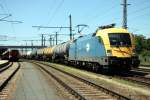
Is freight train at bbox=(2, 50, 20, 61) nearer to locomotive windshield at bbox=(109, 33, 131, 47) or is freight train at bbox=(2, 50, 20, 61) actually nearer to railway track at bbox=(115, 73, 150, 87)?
locomotive windshield at bbox=(109, 33, 131, 47)

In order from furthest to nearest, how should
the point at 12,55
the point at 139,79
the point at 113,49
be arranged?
1. the point at 12,55
2. the point at 113,49
3. the point at 139,79

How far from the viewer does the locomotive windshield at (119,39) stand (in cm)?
2536

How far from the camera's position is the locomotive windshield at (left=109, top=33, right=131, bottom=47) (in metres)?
25.4

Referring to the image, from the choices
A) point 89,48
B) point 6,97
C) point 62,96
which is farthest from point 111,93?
point 89,48

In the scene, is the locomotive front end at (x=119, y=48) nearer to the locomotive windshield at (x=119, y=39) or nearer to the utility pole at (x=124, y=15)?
the locomotive windshield at (x=119, y=39)

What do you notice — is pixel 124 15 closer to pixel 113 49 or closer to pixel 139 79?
pixel 113 49

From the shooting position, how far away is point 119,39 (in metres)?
25.6

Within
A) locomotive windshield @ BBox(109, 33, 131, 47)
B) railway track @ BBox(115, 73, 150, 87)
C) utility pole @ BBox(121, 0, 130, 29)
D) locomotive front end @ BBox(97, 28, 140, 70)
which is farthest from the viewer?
utility pole @ BBox(121, 0, 130, 29)

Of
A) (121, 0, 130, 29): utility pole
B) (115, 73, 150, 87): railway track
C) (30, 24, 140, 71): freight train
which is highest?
(121, 0, 130, 29): utility pole

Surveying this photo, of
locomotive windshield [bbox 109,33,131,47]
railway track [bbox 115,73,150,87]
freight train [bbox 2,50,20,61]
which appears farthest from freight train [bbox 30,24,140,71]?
freight train [bbox 2,50,20,61]

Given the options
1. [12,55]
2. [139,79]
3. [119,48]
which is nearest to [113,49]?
[119,48]

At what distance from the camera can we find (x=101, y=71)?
2869 centimetres

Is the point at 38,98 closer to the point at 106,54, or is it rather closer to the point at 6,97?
the point at 6,97

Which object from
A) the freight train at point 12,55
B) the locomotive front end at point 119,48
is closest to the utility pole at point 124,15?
Answer: the locomotive front end at point 119,48
